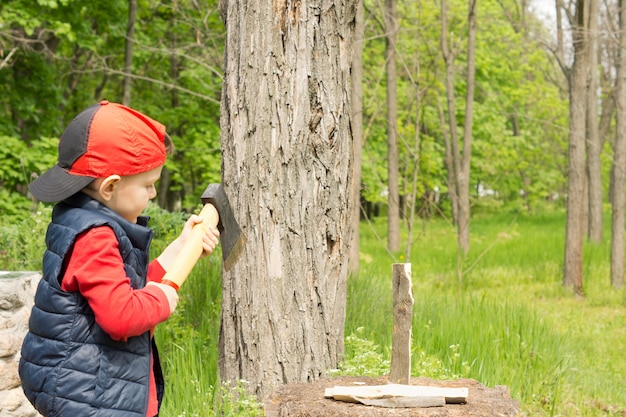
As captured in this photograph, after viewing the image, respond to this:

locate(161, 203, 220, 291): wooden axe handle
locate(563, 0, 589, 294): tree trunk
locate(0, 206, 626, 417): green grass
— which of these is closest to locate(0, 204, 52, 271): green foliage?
locate(0, 206, 626, 417): green grass

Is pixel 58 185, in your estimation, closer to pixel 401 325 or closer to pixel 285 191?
pixel 285 191

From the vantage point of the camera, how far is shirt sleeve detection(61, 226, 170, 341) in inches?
88.7

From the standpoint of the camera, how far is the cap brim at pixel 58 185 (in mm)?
2330

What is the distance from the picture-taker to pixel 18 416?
13.2ft

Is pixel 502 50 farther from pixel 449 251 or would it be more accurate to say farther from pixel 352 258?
pixel 352 258

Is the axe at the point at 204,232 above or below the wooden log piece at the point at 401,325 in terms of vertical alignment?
above

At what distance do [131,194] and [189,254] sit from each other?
30cm

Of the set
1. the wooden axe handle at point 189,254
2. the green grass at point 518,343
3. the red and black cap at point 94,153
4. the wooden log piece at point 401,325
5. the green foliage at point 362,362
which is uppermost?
the red and black cap at point 94,153

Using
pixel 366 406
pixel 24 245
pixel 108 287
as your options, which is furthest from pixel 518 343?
pixel 24 245

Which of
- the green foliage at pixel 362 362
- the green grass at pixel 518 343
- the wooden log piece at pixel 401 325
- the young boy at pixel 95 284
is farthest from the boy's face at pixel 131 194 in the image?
the green grass at pixel 518 343

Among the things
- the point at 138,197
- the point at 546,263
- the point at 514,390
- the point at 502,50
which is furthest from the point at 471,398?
the point at 502,50

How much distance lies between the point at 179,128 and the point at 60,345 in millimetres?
15356

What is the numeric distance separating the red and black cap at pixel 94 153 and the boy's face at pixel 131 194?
0.05m

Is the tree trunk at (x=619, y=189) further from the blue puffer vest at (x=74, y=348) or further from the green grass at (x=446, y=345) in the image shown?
the blue puffer vest at (x=74, y=348)
